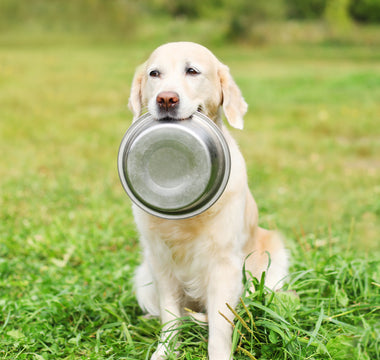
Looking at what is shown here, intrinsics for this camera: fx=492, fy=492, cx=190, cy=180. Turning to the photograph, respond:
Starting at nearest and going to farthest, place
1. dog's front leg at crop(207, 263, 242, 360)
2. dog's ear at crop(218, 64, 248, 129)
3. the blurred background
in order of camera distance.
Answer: dog's front leg at crop(207, 263, 242, 360), dog's ear at crop(218, 64, 248, 129), the blurred background

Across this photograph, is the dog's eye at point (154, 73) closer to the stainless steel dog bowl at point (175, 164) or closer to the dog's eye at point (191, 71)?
the dog's eye at point (191, 71)

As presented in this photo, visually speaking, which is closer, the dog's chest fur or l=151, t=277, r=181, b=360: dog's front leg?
A: the dog's chest fur

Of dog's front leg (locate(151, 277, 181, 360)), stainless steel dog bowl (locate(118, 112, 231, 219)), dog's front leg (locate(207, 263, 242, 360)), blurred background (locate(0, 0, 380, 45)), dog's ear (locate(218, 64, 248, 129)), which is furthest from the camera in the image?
blurred background (locate(0, 0, 380, 45))

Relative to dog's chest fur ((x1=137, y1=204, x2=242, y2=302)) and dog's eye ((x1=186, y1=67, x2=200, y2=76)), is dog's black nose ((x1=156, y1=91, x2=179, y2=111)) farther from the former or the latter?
dog's chest fur ((x1=137, y1=204, x2=242, y2=302))

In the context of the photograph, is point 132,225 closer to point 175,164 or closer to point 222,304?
point 222,304

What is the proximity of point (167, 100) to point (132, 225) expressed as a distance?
8.83 feet

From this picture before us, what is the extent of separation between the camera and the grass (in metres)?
2.90

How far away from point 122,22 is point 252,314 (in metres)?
27.5

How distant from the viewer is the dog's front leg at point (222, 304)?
2725mm

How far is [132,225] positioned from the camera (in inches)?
197

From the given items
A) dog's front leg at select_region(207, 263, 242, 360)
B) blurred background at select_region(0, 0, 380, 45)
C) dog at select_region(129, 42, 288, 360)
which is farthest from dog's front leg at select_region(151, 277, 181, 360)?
blurred background at select_region(0, 0, 380, 45)

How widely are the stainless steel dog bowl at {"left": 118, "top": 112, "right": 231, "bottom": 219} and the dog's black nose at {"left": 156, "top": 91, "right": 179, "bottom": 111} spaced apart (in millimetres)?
77

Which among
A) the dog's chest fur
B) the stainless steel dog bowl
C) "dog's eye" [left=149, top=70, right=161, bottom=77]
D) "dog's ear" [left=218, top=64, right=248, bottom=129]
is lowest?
the dog's chest fur

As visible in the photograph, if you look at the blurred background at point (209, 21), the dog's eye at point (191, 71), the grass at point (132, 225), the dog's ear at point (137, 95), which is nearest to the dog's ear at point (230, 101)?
the dog's eye at point (191, 71)
